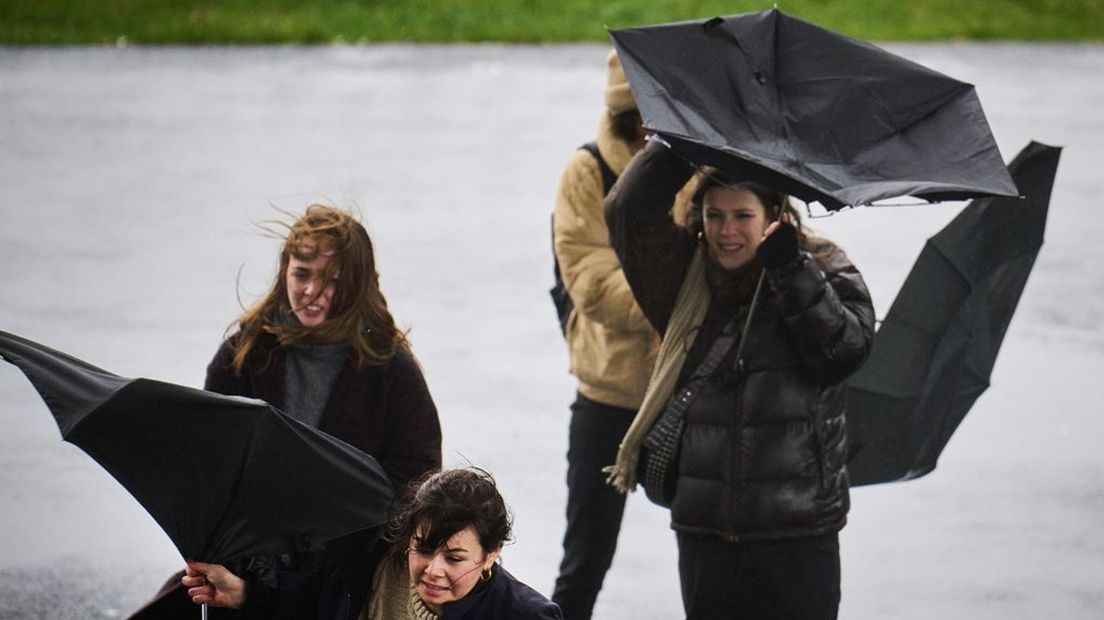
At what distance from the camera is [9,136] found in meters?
14.0

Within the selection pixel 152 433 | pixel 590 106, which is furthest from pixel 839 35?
pixel 590 106

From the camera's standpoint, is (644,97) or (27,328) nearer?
(644,97)

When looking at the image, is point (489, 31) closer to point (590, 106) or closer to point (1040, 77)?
point (590, 106)

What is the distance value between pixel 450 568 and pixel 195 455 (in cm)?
64

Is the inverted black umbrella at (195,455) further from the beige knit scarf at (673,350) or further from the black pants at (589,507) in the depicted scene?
the black pants at (589,507)

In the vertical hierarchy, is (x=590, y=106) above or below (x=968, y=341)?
above

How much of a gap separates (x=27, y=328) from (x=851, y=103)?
6019 mm

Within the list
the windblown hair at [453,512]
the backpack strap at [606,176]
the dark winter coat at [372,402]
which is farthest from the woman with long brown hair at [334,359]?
the backpack strap at [606,176]

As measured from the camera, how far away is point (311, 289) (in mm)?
4969

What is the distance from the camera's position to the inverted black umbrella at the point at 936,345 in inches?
229

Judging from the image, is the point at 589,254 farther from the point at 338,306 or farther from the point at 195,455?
the point at 195,455

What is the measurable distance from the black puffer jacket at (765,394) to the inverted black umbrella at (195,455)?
1.19m

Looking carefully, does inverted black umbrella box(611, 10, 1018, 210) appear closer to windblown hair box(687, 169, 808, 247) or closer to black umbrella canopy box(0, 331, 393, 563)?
windblown hair box(687, 169, 808, 247)

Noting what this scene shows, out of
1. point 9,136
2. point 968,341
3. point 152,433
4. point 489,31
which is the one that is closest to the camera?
point 152,433
